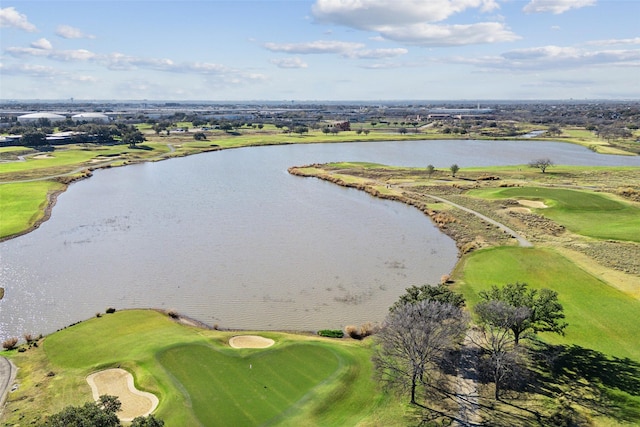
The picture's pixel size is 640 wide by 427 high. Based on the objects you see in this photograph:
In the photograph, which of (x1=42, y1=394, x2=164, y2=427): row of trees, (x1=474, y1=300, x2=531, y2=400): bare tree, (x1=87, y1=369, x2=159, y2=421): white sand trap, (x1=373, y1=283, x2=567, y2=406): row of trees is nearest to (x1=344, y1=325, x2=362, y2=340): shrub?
(x1=373, y1=283, x2=567, y2=406): row of trees

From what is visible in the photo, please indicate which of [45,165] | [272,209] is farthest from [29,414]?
[45,165]

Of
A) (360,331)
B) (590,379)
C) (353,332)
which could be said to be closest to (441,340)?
(360,331)

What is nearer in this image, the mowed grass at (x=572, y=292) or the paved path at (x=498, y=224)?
the mowed grass at (x=572, y=292)

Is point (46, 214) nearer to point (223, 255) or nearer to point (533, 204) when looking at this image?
point (223, 255)

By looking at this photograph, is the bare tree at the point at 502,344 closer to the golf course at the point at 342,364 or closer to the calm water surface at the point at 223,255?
the golf course at the point at 342,364

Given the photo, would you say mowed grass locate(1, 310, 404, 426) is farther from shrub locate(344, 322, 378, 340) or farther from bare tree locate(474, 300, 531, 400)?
bare tree locate(474, 300, 531, 400)

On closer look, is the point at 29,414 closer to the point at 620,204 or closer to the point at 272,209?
the point at 272,209

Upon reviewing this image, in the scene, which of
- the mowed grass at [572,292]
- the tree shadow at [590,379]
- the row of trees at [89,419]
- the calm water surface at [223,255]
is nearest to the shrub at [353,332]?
the calm water surface at [223,255]
